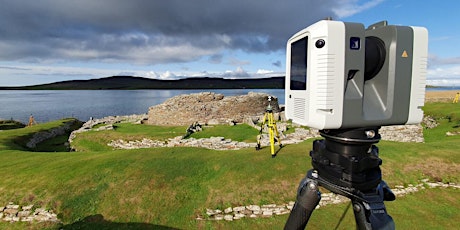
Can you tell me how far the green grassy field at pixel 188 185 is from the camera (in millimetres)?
7945

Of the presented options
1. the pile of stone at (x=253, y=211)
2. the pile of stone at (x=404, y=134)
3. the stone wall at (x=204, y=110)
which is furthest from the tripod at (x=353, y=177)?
the stone wall at (x=204, y=110)

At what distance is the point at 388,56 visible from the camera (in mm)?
1843

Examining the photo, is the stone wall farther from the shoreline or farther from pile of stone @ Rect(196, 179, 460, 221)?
the shoreline

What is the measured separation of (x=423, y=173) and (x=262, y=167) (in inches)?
262

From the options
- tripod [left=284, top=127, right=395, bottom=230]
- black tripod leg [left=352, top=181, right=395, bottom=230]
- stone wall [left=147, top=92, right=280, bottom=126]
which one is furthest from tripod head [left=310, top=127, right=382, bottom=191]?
Answer: stone wall [left=147, top=92, right=280, bottom=126]

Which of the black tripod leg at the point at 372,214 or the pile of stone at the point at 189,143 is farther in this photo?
the pile of stone at the point at 189,143

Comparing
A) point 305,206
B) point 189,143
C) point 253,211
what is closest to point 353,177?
point 305,206

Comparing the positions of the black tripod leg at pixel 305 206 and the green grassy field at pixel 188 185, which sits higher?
the black tripod leg at pixel 305 206

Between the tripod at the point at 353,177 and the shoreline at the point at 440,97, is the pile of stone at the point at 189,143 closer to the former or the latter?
the tripod at the point at 353,177

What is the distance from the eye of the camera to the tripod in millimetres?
1868

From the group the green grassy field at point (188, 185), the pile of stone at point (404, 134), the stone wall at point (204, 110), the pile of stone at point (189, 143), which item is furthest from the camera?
the stone wall at point (204, 110)

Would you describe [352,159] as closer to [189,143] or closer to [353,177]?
[353,177]

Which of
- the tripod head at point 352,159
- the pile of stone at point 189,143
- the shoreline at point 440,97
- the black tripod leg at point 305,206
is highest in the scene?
the tripod head at point 352,159

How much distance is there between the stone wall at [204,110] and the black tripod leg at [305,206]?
91.3ft
